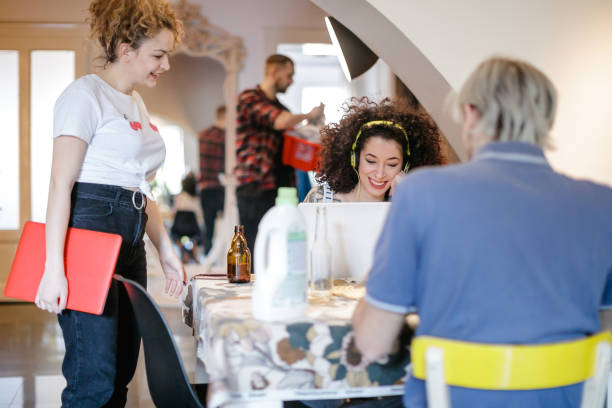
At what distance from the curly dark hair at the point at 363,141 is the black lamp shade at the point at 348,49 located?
228 millimetres

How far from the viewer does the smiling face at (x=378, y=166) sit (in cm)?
238

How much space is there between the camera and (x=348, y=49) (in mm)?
2727

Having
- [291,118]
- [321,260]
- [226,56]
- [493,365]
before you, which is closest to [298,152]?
[291,118]

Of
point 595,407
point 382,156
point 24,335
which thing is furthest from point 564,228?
point 24,335

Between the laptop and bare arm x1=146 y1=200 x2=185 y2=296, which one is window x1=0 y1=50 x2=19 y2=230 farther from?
the laptop

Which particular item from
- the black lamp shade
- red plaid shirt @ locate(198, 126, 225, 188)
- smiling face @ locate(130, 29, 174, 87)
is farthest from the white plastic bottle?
red plaid shirt @ locate(198, 126, 225, 188)

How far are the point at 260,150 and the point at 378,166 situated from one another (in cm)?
165

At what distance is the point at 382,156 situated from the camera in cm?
240

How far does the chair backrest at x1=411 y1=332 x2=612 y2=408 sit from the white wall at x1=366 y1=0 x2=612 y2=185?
150 cm

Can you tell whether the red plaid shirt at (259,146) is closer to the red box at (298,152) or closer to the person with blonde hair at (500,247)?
the red box at (298,152)

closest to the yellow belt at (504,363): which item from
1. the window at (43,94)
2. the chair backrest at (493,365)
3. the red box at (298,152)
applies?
the chair backrest at (493,365)

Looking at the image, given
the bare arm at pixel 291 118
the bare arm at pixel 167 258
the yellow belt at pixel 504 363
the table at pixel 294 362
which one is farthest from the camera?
the bare arm at pixel 291 118

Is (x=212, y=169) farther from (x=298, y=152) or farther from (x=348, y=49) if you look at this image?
(x=348, y=49)

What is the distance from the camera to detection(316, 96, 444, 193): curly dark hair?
2.51 metres
